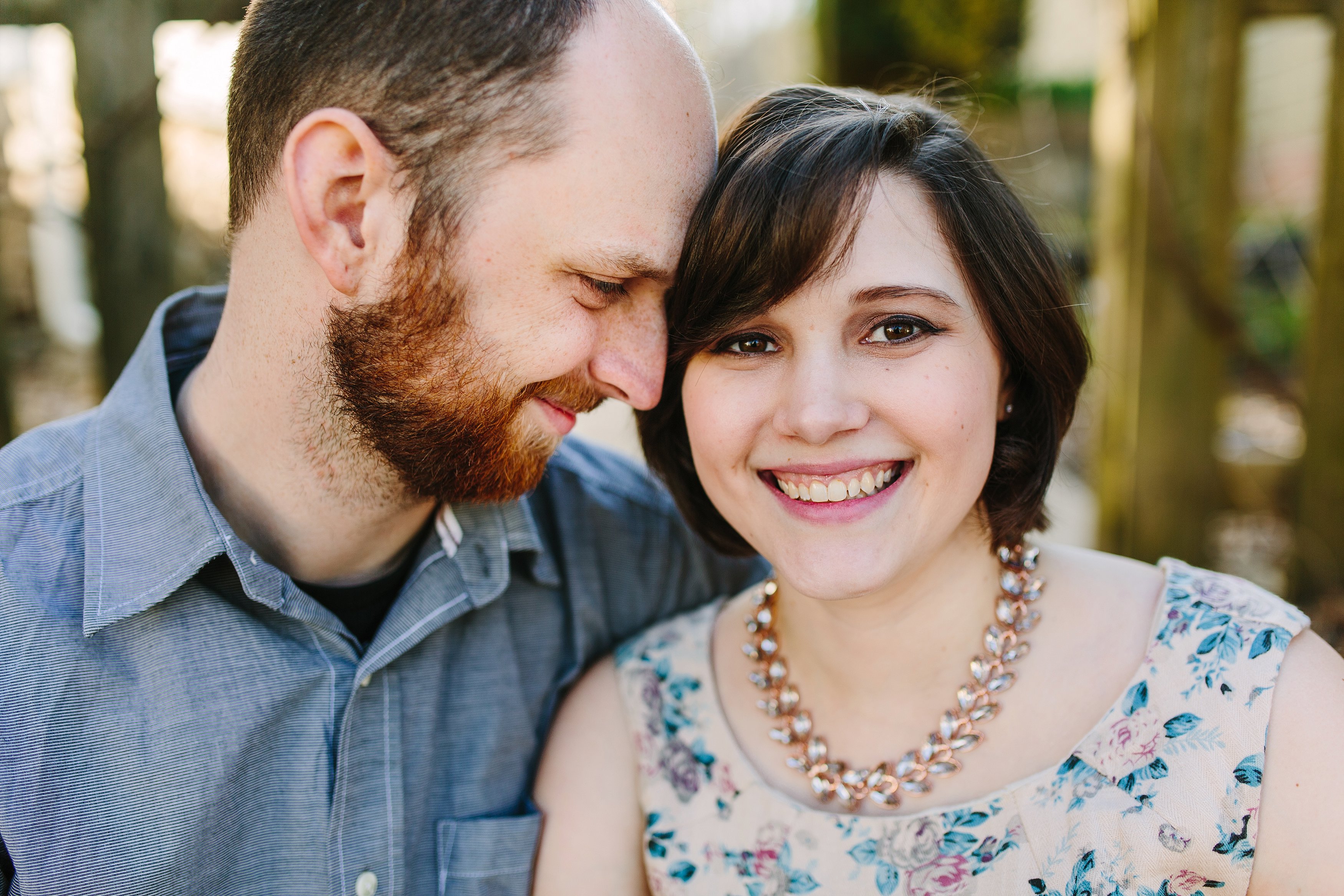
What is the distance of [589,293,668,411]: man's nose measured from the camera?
5.64ft

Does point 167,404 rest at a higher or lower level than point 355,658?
higher

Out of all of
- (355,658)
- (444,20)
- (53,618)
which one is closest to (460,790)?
(355,658)

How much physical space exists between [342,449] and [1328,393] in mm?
2610

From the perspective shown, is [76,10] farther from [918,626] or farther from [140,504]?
[918,626]

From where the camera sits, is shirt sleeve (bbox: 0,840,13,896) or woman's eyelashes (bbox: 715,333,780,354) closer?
shirt sleeve (bbox: 0,840,13,896)

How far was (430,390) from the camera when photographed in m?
1.71

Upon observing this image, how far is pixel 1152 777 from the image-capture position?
58.9 inches

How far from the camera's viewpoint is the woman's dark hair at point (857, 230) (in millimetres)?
1506

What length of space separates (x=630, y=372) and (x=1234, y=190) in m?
2.15

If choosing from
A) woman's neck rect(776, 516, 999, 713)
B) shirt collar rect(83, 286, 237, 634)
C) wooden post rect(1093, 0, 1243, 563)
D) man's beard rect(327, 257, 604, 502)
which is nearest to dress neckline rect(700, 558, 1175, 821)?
woman's neck rect(776, 516, 999, 713)

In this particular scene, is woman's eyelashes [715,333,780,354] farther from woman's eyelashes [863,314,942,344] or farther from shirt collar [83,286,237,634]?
shirt collar [83,286,237,634]

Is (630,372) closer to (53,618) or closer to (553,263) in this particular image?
(553,263)

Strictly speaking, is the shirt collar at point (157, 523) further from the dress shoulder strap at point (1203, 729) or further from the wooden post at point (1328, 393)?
the wooden post at point (1328, 393)

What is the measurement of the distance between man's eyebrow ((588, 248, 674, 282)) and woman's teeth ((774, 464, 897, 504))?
40cm
